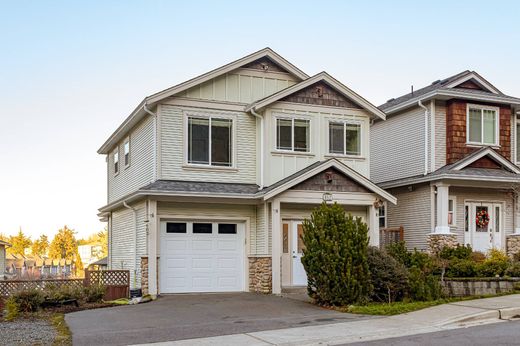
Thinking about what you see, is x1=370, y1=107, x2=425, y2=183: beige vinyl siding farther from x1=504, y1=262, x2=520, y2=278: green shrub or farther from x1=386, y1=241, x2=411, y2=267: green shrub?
x1=504, y1=262, x2=520, y2=278: green shrub

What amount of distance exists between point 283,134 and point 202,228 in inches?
161

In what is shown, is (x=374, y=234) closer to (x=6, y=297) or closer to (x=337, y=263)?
(x=337, y=263)

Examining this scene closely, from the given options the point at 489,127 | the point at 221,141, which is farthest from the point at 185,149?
the point at 489,127

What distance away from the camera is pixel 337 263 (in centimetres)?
1556

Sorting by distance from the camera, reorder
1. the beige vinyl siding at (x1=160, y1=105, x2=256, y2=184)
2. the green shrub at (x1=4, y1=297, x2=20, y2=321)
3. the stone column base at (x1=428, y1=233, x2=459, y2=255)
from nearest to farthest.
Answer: the green shrub at (x1=4, y1=297, x2=20, y2=321)
the beige vinyl siding at (x1=160, y1=105, x2=256, y2=184)
the stone column base at (x1=428, y1=233, x2=459, y2=255)

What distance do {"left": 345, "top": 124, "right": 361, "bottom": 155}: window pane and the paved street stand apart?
1016cm

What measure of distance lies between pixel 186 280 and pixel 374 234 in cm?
640

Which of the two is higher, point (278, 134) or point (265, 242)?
point (278, 134)

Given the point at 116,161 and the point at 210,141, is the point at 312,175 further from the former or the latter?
the point at 116,161

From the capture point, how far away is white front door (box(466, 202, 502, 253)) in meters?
23.4

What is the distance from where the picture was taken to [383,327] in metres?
12.3

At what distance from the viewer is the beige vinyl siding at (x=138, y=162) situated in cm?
2047

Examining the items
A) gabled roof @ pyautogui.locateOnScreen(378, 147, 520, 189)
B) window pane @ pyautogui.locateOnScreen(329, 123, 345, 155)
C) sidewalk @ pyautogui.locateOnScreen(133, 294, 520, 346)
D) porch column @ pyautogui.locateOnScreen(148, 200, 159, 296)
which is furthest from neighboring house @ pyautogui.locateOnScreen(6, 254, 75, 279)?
sidewalk @ pyautogui.locateOnScreen(133, 294, 520, 346)

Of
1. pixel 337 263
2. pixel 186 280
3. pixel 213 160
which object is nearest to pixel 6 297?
pixel 186 280
